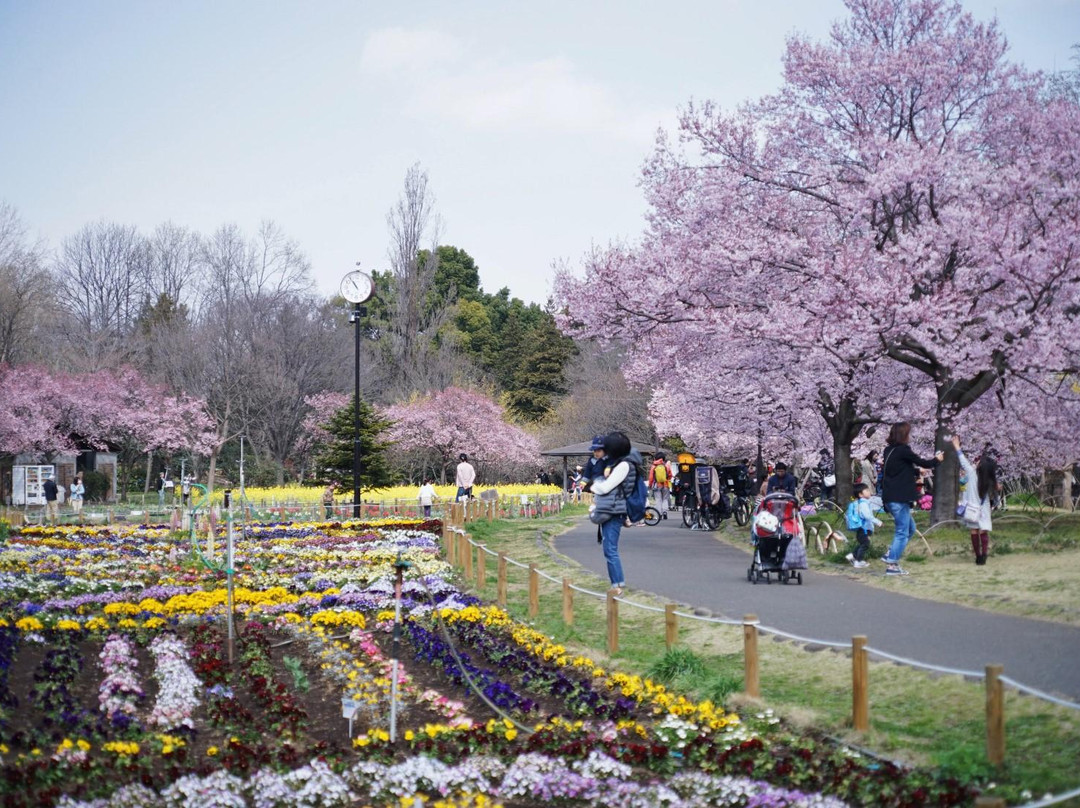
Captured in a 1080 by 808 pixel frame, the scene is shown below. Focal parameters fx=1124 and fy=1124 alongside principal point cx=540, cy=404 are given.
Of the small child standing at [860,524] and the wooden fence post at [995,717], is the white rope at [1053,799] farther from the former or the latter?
the small child standing at [860,524]

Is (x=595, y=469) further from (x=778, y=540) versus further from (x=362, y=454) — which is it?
(x=362, y=454)

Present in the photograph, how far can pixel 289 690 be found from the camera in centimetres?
992

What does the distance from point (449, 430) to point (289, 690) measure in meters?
42.5

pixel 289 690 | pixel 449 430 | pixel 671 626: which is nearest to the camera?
pixel 289 690

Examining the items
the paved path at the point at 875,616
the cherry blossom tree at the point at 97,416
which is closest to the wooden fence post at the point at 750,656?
the paved path at the point at 875,616

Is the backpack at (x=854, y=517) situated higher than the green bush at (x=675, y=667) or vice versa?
the backpack at (x=854, y=517)

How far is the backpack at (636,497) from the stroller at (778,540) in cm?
189

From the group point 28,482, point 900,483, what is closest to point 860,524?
point 900,483

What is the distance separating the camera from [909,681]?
8.63 m

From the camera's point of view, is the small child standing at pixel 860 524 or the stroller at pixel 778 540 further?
the small child standing at pixel 860 524

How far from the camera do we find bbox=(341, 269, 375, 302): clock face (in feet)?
87.9

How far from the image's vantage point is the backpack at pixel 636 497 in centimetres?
1312

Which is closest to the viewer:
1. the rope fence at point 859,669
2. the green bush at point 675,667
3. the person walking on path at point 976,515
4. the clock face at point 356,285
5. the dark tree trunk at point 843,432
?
the rope fence at point 859,669

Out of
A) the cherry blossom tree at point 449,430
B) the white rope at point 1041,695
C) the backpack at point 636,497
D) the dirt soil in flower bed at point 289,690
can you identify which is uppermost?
the cherry blossom tree at point 449,430
